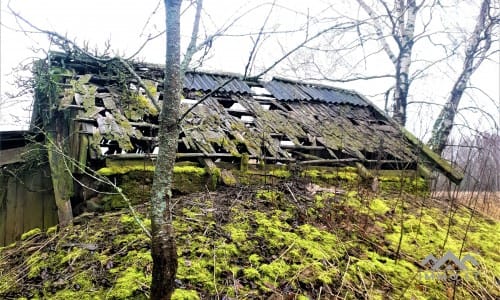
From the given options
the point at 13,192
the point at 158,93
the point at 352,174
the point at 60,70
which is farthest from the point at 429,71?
the point at 13,192

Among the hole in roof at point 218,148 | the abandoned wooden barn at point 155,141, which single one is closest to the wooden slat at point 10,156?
the abandoned wooden barn at point 155,141

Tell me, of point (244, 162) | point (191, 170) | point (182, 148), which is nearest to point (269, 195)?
point (244, 162)

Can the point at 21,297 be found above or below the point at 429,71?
below

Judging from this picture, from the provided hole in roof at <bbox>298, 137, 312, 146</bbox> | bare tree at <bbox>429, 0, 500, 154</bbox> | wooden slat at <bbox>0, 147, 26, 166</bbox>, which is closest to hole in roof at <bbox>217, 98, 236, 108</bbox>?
hole in roof at <bbox>298, 137, 312, 146</bbox>

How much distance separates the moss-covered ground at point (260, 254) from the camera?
104 inches

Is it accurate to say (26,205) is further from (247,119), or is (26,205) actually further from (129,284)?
(129,284)

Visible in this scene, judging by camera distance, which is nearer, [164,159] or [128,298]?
[164,159]

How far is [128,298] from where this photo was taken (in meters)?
2.41

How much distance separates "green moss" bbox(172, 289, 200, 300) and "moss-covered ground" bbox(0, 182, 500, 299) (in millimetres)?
11

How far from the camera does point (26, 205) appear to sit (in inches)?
234

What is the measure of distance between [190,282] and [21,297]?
1176 millimetres

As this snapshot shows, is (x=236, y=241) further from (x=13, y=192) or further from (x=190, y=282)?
(x=13, y=192)

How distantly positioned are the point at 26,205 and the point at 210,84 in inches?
150

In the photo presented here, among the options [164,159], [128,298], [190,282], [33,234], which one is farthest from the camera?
[33,234]
